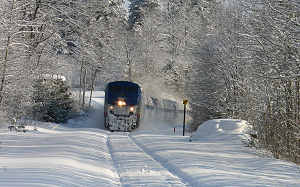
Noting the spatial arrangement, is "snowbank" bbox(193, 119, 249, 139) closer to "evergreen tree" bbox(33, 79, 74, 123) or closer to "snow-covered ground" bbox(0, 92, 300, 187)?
"snow-covered ground" bbox(0, 92, 300, 187)

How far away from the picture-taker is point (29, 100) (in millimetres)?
24094

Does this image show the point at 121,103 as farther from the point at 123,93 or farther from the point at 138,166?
the point at 138,166

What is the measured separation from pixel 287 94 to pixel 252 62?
9.47ft

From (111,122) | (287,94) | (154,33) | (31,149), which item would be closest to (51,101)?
(111,122)

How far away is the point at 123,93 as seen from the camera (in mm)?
29047

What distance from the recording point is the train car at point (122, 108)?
2858 cm

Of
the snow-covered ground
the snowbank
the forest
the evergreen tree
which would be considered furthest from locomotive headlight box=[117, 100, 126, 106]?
the snow-covered ground

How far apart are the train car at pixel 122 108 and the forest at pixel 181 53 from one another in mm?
4932

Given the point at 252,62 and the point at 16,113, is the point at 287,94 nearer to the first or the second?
the point at 252,62

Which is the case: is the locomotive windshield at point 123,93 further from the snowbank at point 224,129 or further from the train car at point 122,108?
the snowbank at point 224,129

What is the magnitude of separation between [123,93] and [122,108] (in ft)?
3.66

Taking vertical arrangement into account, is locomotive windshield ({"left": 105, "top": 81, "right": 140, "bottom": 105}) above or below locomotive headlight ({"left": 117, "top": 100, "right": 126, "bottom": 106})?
above

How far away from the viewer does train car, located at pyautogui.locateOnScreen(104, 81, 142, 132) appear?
93.8 feet

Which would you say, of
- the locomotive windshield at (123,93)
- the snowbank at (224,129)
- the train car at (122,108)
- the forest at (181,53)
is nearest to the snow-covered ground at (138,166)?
the snowbank at (224,129)
